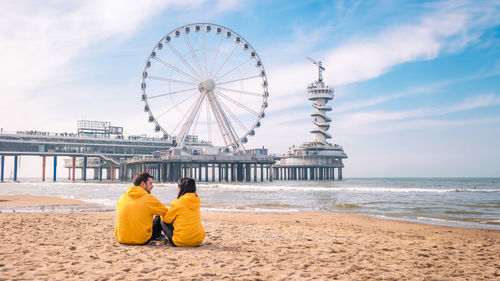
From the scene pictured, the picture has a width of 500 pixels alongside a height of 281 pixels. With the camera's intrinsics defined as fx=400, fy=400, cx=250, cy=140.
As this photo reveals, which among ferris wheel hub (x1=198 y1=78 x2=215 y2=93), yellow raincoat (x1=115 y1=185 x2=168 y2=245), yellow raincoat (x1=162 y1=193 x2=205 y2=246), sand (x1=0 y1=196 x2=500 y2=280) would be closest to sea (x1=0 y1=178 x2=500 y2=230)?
sand (x1=0 y1=196 x2=500 y2=280)

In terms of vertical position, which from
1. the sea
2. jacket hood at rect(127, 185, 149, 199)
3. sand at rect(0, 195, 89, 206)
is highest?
jacket hood at rect(127, 185, 149, 199)

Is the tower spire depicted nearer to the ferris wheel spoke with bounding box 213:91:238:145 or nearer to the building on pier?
the building on pier

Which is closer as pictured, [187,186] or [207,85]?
[187,186]

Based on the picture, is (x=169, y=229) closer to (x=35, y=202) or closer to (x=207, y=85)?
(x=35, y=202)

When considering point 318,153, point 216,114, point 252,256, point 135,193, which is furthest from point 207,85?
point 318,153

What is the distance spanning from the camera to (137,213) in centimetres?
541

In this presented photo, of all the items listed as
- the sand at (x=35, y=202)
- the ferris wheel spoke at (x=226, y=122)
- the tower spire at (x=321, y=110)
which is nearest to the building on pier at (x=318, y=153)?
the tower spire at (x=321, y=110)

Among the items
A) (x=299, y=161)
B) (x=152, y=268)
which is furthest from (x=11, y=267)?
(x=299, y=161)

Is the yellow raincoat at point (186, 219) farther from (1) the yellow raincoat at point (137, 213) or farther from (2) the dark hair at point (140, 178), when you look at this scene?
(2) the dark hair at point (140, 178)

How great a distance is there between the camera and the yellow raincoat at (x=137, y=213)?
5.39 m

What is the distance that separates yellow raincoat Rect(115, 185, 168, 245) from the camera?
539 cm

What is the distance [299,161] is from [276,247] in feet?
295

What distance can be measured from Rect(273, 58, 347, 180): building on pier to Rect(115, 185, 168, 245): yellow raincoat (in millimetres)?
88565

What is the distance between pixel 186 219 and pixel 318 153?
91.5 metres
